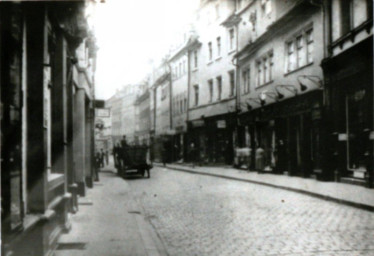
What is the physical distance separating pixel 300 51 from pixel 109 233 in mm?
16599

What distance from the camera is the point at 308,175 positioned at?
2158 cm

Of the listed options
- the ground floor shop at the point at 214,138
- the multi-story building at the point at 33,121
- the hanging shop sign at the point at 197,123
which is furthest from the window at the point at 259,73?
the multi-story building at the point at 33,121

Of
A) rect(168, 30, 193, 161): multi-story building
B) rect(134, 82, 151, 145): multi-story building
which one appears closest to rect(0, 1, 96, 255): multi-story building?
rect(168, 30, 193, 161): multi-story building

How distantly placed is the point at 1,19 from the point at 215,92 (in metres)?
A: 33.7

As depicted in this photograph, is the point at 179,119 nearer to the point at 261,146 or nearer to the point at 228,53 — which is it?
the point at 228,53

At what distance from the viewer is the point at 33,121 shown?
6141 mm

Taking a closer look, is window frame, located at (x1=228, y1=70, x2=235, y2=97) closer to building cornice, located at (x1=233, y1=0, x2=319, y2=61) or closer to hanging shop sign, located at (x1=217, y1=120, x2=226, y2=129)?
hanging shop sign, located at (x1=217, y1=120, x2=226, y2=129)

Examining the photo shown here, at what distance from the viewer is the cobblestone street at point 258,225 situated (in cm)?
736

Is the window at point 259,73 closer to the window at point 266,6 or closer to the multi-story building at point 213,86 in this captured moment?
the window at point 266,6

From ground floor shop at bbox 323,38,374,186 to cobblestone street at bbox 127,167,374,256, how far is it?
131 inches

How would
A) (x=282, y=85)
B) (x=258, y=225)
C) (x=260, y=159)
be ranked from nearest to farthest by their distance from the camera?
(x=258, y=225) → (x=282, y=85) → (x=260, y=159)

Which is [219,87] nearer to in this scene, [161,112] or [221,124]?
[221,124]

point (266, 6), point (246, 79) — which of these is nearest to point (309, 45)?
point (266, 6)

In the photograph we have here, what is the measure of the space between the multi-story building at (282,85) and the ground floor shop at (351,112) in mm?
925
